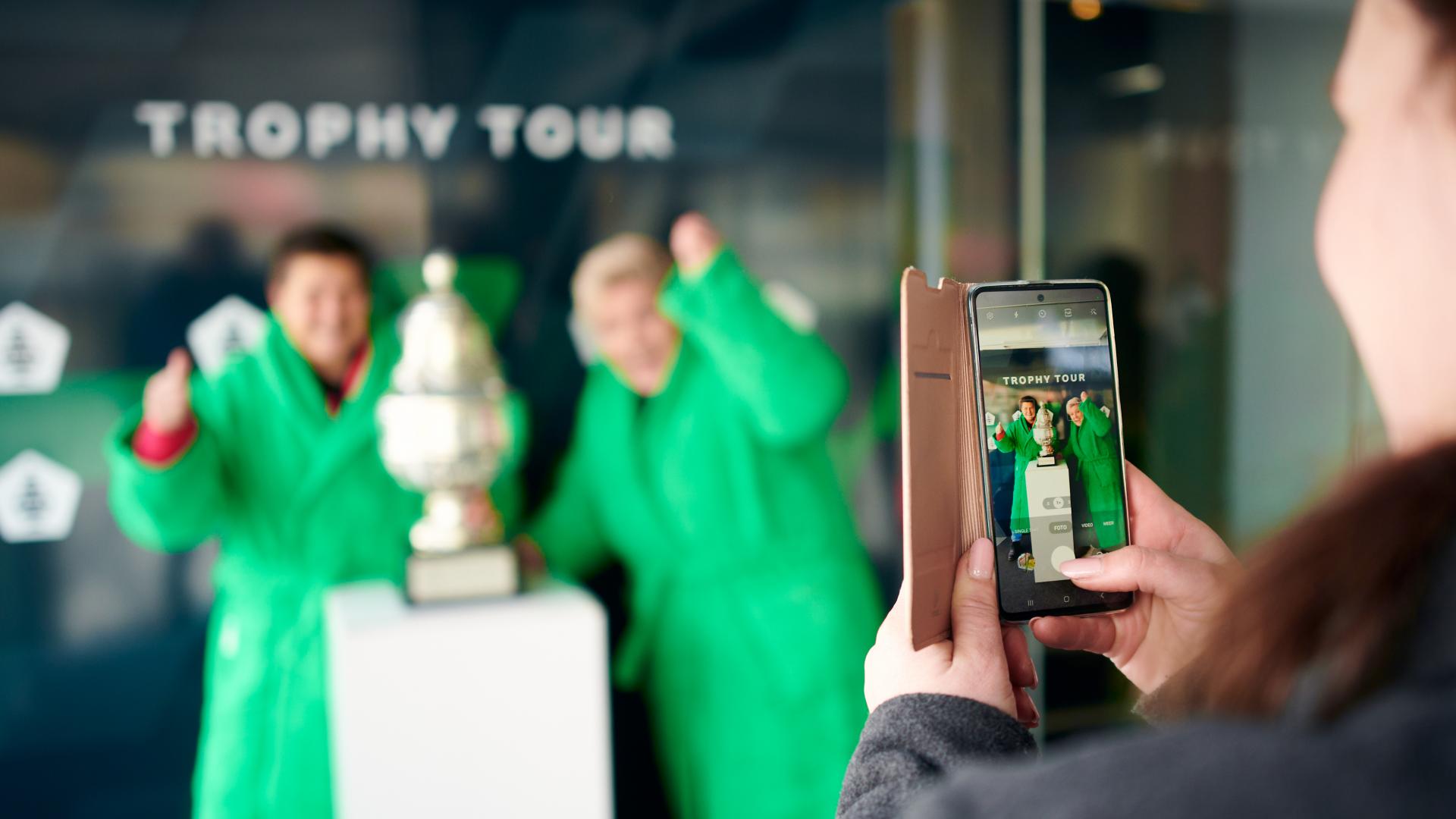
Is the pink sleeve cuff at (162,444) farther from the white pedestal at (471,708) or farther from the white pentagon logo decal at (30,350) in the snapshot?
the white pedestal at (471,708)

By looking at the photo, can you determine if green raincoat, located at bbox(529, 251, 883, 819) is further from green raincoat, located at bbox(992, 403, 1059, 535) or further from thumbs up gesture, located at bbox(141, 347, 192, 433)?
green raincoat, located at bbox(992, 403, 1059, 535)

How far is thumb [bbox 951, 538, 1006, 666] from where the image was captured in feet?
2.33

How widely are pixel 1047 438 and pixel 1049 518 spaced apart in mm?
60

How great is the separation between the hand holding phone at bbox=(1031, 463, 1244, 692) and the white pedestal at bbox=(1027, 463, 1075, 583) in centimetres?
1

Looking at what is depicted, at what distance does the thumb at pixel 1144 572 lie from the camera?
0.80 meters

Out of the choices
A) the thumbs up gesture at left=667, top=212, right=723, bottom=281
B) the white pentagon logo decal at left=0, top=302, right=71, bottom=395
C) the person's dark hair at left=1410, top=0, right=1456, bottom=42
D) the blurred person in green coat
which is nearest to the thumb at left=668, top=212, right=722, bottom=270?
the thumbs up gesture at left=667, top=212, right=723, bottom=281

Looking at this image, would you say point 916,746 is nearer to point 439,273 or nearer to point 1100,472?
point 1100,472

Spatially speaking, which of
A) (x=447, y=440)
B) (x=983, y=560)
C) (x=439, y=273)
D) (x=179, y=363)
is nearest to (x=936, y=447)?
(x=983, y=560)

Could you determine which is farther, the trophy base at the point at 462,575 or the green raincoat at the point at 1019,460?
the trophy base at the point at 462,575

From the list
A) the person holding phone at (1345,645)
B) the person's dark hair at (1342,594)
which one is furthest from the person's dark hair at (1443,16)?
the person's dark hair at (1342,594)

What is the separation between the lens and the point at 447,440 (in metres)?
1.92

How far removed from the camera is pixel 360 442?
2.12 meters

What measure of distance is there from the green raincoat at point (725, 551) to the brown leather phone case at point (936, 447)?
1480 millimetres

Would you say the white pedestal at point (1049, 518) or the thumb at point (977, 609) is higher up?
the white pedestal at point (1049, 518)
